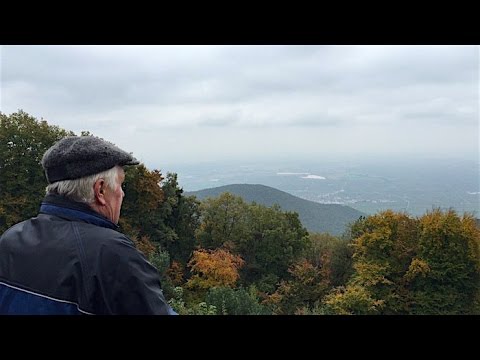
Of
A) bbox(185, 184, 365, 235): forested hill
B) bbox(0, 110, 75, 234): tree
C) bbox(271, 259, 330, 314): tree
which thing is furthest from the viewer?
bbox(185, 184, 365, 235): forested hill

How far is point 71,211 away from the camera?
1.08 meters

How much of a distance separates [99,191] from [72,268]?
1.05 feet

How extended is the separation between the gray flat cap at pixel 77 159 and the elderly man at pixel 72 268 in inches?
3.8

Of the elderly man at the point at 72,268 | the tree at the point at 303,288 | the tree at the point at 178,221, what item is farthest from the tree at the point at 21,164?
the elderly man at the point at 72,268

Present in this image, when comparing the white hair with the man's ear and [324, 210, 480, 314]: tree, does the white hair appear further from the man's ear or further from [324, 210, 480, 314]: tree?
[324, 210, 480, 314]: tree

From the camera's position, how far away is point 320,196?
2955 cm

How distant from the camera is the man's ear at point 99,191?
3.91 feet

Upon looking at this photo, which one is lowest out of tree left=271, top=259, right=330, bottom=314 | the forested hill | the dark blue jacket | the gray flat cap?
tree left=271, top=259, right=330, bottom=314

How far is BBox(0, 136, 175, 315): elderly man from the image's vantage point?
35.7 inches

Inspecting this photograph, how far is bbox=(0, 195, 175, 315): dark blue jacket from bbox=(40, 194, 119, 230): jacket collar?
0.04m

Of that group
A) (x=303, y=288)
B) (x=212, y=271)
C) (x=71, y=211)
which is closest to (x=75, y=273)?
(x=71, y=211)

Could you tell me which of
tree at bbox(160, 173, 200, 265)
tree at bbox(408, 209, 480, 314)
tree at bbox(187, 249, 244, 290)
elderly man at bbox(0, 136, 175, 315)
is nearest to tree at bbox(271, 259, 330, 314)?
tree at bbox(187, 249, 244, 290)
